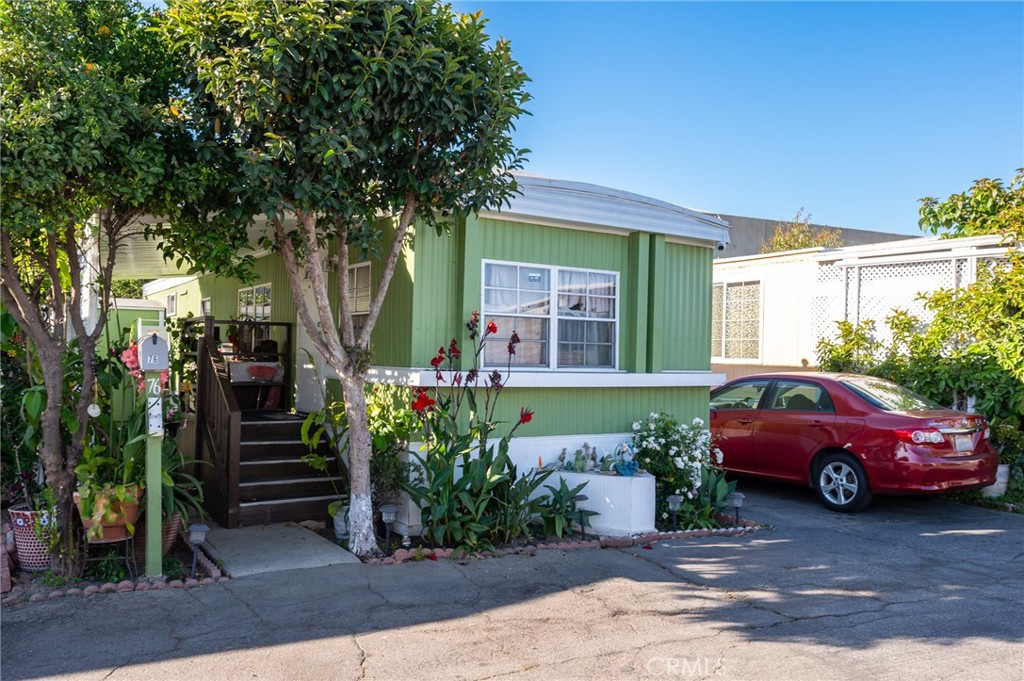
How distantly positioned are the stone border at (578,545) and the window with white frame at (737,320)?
23.0 feet

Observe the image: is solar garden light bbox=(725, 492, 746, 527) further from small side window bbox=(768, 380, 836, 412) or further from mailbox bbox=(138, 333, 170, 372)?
mailbox bbox=(138, 333, 170, 372)

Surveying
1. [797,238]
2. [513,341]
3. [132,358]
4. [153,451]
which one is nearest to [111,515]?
[153,451]

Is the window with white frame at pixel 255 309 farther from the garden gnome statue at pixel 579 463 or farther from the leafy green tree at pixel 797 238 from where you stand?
the leafy green tree at pixel 797 238

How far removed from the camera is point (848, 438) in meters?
9.15

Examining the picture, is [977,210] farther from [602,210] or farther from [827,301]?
[602,210]

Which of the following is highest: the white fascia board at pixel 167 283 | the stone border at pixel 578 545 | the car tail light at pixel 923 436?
the white fascia board at pixel 167 283

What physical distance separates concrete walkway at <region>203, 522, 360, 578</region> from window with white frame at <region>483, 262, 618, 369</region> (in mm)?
2397

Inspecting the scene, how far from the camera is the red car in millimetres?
8734

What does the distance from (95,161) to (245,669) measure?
347 centimetres

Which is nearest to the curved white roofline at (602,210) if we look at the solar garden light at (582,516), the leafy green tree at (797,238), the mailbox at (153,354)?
the solar garden light at (582,516)

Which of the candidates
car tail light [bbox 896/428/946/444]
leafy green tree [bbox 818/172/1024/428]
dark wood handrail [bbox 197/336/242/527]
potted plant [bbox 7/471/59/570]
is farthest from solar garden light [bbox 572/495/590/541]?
leafy green tree [bbox 818/172/1024/428]

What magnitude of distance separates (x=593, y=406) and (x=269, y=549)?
3.66 m

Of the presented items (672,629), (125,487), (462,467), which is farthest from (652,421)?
(125,487)

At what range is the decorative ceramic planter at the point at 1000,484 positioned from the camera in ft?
32.9
